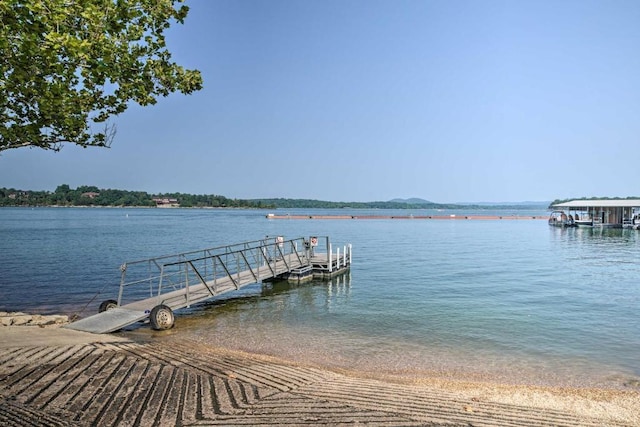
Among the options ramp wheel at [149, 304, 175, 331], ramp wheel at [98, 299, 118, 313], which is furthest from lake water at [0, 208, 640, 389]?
ramp wheel at [98, 299, 118, 313]

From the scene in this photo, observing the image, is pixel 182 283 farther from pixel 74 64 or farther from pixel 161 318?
pixel 74 64

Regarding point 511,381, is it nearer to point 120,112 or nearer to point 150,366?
point 150,366

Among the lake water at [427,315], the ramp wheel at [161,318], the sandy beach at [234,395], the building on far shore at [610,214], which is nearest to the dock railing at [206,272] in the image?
the lake water at [427,315]

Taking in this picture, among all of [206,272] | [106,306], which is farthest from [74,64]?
[206,272]

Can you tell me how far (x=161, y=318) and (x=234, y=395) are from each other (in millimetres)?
7391

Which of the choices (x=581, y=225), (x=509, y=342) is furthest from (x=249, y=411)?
(x=581, y=225)

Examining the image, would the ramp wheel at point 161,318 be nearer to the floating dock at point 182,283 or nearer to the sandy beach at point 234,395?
the floating dock at point 182,283

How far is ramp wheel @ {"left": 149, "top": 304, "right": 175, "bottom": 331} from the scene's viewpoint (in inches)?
532

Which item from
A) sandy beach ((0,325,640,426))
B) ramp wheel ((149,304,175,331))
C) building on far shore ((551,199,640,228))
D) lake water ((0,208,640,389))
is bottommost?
lake water ((0,208,640,389))

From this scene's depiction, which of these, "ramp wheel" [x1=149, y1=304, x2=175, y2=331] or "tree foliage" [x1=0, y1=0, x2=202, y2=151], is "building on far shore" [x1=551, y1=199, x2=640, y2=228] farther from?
"tree foliage" [x1=0, y1=0, x2=202, y2=151]

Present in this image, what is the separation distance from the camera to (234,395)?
7121mm

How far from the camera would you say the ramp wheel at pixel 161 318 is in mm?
13523

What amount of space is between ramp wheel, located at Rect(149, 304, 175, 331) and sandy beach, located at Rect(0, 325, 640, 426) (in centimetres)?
352

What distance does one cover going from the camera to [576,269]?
29.3 metres
